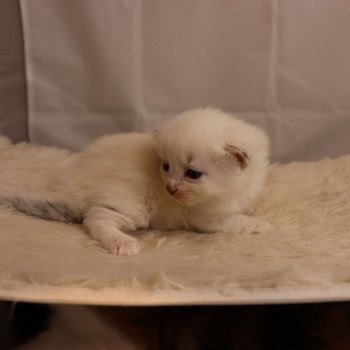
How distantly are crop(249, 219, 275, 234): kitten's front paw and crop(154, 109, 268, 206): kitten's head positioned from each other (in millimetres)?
105

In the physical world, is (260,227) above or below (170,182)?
below

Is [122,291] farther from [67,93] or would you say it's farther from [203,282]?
[67,93]

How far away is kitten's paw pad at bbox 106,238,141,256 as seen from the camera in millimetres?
1033

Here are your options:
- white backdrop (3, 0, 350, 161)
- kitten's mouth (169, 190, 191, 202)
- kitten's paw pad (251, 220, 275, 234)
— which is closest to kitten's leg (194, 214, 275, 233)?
kitten's paw pad (251, 220, 275, 234)

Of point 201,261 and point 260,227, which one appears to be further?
point 260,227

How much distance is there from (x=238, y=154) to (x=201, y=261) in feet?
0.84

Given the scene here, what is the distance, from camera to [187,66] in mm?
1805

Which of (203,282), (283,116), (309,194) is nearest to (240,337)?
(203,282)

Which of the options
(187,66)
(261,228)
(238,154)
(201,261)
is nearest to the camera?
(201,261)

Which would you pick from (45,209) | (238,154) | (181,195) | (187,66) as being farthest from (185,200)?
(187,66)

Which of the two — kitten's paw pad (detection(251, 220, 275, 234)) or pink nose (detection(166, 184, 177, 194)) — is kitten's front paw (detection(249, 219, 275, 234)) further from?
pink nose (detection(166, 184, 177, 194))

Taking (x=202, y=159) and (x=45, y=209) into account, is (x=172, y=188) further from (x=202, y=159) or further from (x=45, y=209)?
(x=45, y=209)

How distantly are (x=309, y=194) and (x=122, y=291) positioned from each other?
83cm

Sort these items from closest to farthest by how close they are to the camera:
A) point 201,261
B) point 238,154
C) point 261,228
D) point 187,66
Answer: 1. point 201,261
2. point 238,154
3. point 261,228
4. point 187,66
